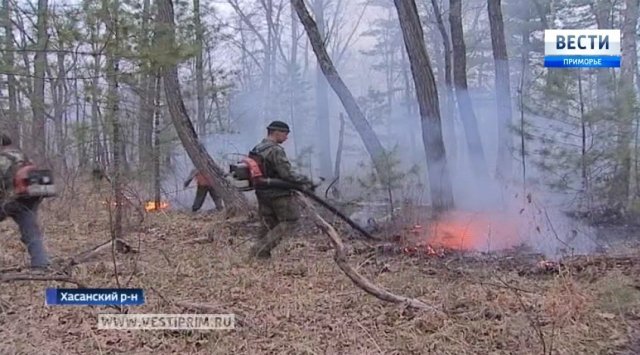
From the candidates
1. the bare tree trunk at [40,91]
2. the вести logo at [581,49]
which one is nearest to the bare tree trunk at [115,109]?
the bare tree trunk at [40,91]

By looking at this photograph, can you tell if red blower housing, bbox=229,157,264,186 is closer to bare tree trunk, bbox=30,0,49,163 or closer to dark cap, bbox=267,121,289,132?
dark cap, bbox=267,121,289,132

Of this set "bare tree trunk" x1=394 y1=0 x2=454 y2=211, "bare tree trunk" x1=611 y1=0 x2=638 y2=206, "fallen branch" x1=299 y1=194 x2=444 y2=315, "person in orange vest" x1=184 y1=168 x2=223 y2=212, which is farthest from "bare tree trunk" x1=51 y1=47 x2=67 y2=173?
"bare tree trunk" x1=611 y1=0 x2=638 y2=206

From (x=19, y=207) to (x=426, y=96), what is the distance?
19.9 feet

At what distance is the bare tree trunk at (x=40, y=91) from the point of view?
21.3 ft

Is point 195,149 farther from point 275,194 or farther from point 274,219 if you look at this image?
point 275,194

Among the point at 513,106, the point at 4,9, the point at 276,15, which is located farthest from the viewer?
the point at 276,15

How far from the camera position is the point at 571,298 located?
4.48 meters

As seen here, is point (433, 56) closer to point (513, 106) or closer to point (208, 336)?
point (513, 106)

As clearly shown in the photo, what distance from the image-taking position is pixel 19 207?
19.0 ft

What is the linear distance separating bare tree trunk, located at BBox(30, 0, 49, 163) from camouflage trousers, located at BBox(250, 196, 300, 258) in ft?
8.50

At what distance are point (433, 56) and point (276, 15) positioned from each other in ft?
26.2

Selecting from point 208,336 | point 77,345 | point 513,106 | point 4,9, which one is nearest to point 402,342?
point 208,336

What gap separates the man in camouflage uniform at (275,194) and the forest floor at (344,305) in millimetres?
294

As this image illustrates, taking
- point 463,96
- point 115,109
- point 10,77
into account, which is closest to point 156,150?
point 115,109
